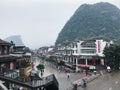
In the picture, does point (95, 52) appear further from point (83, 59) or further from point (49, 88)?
point (49, 88)

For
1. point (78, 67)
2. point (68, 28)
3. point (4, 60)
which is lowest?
point (78, 67)

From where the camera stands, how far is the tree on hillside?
67188mm

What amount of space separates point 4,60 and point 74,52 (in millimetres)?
56828

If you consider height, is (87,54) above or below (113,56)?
above

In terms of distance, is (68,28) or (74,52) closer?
(74,52)

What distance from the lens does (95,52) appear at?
3152 inches

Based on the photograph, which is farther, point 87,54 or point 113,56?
point 87,54

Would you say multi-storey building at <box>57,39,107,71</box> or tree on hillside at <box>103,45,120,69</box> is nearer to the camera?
tree on hillside at <box>103,45,120,69</box>

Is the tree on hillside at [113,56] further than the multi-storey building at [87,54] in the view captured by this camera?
No

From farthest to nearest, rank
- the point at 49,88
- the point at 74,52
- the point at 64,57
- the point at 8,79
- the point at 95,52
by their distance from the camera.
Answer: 1. the point at 64,57
2. the point at 74,52
3. the point at 95,52
4. the point at 49,88
5. the point at 8,79

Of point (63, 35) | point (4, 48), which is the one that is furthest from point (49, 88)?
point (63, 35)

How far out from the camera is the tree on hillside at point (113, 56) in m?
67.2

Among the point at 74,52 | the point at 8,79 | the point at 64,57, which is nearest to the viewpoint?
the point at 8,79

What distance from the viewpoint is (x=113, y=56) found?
67.9 metres
